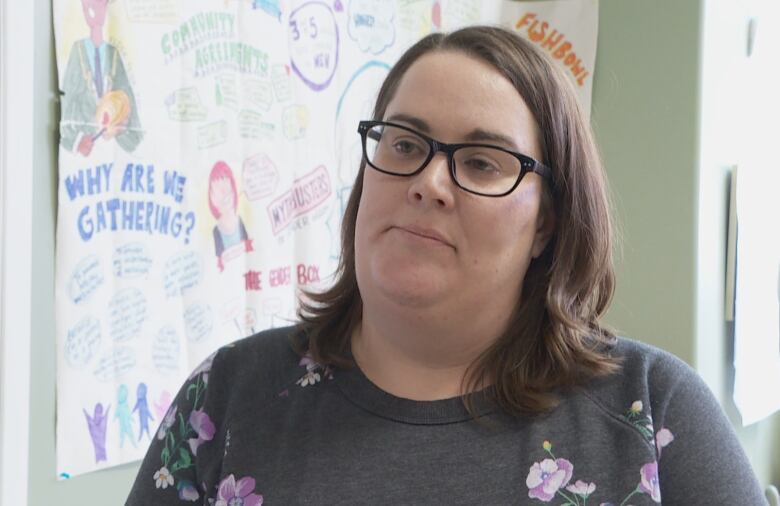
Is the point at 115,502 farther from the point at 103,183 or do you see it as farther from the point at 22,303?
the point at 103,183

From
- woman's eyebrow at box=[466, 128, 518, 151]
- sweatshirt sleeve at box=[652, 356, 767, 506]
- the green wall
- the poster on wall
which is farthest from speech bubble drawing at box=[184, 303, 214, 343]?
the green wall

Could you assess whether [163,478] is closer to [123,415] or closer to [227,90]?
[123,415]

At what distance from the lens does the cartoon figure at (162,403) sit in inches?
53.2

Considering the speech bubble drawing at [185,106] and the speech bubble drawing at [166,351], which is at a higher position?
the speech bubble drawing at [185,106]

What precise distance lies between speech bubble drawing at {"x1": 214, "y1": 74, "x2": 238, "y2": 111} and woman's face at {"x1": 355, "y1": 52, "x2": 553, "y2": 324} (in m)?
0.52

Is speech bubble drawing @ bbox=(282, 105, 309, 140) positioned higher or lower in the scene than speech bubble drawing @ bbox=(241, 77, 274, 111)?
A: lower

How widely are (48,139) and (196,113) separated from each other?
28 cm

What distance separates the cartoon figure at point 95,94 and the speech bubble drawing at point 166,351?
30 centimetres

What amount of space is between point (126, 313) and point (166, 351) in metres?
0.11

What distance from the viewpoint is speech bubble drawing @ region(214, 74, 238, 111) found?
1439 millimetres

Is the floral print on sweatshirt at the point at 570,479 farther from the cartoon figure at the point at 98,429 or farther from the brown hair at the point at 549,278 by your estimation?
the cartoon figure at the point at 98,429

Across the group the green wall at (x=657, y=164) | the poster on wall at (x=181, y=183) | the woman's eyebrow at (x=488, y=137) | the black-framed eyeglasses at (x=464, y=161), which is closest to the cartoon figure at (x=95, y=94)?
the poster on wall at (x=181, y=183)

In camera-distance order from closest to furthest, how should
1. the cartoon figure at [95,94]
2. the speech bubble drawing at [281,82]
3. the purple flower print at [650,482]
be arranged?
the purple flower print at [650,482]
the cartoon figure at [95,94]
the speech bubble drawing at [281,82]

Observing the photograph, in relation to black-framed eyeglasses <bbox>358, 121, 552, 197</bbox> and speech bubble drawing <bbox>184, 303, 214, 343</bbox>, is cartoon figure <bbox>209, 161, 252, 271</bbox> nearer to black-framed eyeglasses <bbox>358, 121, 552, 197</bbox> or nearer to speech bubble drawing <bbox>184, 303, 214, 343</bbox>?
speech bubble drawing <bbox>184, 303, 214, 343</bbox>
